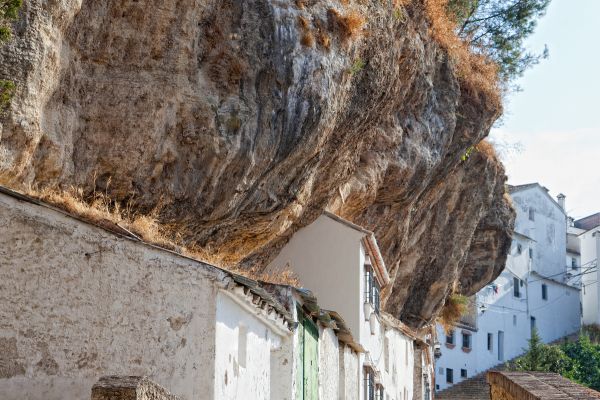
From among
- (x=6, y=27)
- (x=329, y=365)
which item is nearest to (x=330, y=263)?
(x=329, y=365)

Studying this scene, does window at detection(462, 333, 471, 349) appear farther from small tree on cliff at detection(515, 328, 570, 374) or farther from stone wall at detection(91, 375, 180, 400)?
stone wall at detection(91, 375, 180, 400)

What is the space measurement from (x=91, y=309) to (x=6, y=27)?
162 inches

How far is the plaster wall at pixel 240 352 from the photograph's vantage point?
39.3ft

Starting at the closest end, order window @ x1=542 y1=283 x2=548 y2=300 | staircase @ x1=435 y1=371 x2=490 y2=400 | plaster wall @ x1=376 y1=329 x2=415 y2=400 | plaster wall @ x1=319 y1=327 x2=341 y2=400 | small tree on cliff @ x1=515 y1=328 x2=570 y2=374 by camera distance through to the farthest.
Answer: plaster wall @ x1=319 y1=327 x2=341 y2=400, plaster wall @ x1=376 y1=329 x2=415 y2=400, small tree on cliff @ x1=515 y1=328 x2=570 y2=374, staircase @ x1=435 y1=371 x2=490 y2=400, window @ x1=542 y1=283 x2=548 y2=300

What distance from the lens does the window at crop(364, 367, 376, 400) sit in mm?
25234

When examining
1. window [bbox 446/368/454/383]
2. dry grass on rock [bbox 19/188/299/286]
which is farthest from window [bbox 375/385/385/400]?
window [bbox 446/368/454/383]

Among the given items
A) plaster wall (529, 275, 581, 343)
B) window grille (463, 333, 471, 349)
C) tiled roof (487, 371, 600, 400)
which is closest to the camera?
tiled roof (487, 371, 600, 400)

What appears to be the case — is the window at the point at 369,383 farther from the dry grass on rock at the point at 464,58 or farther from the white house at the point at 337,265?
the dry grass on rock at the point at 464,58

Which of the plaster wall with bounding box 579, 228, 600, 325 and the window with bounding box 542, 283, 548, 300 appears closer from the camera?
the window with bounding box 542, 283, 548, 300

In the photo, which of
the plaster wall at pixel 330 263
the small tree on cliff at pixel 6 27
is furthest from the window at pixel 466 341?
the small tree on cliff at pixel 6 27

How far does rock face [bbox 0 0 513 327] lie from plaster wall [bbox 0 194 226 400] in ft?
9.10

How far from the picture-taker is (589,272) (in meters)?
78.9

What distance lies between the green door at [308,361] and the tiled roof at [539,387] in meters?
2.90

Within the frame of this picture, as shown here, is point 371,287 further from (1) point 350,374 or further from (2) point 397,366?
(2) point 397,366
